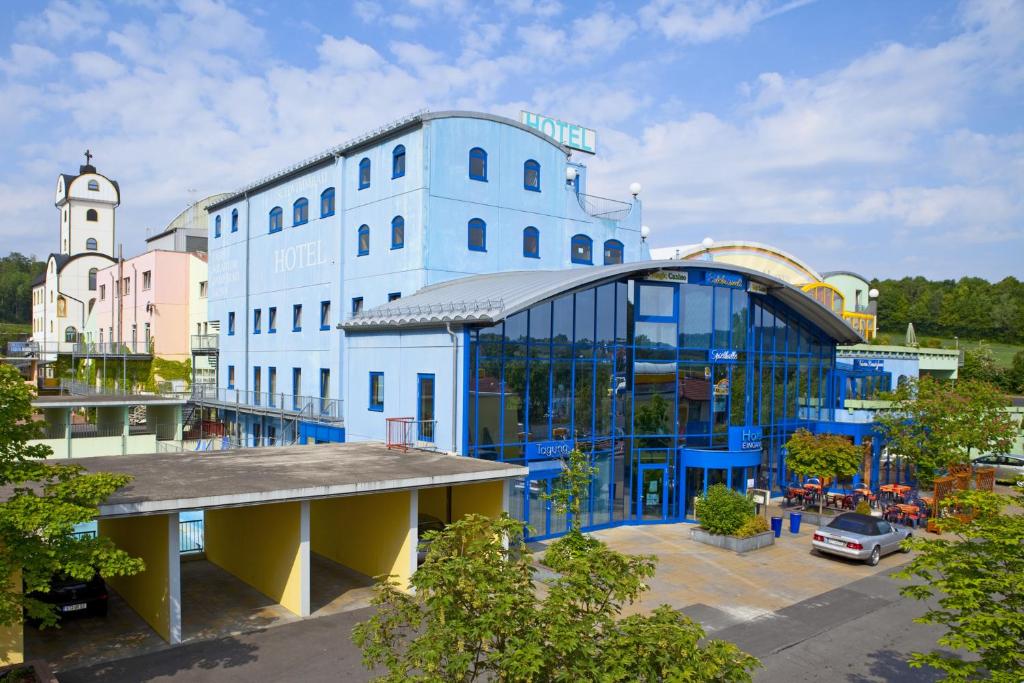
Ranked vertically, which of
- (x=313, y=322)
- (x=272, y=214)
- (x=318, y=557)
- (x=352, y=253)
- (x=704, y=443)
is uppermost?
(x=272, y=214)

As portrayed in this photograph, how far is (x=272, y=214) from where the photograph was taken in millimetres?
38375

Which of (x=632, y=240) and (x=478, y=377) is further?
(x=632, y=240)

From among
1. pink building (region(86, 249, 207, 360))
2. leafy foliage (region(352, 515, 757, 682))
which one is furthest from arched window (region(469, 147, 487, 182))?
pink building (region(86, 249, 207, 360))

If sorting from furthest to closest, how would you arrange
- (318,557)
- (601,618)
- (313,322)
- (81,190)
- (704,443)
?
(81,190)
(313,322)
(704,443)
(318,557)
(601,618)

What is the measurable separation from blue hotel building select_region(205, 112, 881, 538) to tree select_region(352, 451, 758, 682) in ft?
44.6

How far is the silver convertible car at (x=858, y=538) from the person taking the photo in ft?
70.5

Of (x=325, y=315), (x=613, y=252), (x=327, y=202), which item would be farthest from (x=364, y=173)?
(x=613, y=252)

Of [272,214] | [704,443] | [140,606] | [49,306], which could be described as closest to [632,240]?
[704,443]

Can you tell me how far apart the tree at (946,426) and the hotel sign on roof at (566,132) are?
19.0 metres

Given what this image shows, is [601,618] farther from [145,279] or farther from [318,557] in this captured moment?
[145,279]

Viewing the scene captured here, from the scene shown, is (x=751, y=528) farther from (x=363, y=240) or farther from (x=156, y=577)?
(x=363, y=240)

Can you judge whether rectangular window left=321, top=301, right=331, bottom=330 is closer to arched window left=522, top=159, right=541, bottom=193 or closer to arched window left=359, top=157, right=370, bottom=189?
arched window left=359, top=157, right=370, bottom=189

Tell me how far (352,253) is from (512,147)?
26.7 ft

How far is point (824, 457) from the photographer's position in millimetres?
25906
